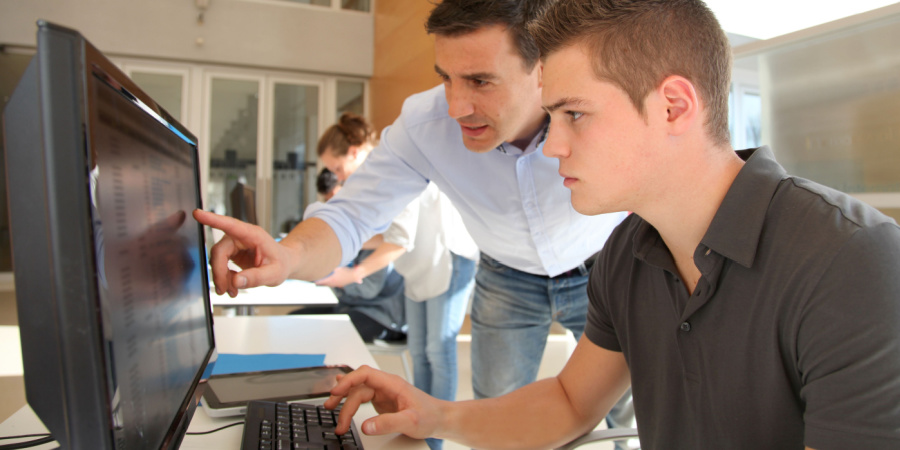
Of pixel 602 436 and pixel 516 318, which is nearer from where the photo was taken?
pixel 602 436

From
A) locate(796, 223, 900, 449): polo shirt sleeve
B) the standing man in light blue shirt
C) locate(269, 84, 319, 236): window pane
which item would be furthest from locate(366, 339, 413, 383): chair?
locate(269, 84, 319, 236): window pane

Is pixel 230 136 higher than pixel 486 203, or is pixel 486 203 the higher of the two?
pixel 230 136

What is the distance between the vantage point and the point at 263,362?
46.3 inches

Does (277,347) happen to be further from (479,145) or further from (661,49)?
(661,49)

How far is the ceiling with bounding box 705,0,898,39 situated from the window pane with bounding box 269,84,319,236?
493 cm

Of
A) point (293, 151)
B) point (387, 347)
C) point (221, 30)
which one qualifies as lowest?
point (387, 347)

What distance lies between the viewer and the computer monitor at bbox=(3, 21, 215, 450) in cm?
35

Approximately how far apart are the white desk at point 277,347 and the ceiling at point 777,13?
1328 millimetres

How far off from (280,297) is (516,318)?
88 centimetres

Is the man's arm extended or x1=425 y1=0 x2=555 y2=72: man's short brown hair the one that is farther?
x1=425 y1=0 x2=555 y2=72: man's short brown hair

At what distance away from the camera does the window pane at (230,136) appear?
605cm

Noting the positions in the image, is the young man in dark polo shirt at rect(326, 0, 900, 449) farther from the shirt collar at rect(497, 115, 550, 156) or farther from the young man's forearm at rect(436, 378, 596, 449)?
the shirt collar at rect(497, 115, 550, 156)

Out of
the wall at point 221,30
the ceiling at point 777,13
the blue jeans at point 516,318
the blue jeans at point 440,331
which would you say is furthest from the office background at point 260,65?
the blue jeans at point 516,318

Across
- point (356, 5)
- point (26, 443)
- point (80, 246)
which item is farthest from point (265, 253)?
point (356, 5)
